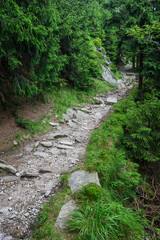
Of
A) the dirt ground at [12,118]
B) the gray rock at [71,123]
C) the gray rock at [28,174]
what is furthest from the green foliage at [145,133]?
the dirt ground at [12,118]

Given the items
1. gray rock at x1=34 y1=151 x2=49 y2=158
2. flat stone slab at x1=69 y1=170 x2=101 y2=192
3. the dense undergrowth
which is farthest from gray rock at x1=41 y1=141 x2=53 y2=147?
flat stone slab at x1=69 y1=170 x2=101 y2=192

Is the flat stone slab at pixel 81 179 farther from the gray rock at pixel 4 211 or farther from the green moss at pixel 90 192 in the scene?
the gray rock at pixel 4 211

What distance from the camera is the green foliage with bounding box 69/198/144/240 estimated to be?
2164 millimetres

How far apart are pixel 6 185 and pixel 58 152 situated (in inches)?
79.1

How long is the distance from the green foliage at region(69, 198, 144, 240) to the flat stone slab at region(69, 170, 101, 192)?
2.44 ft

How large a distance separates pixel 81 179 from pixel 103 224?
131cm

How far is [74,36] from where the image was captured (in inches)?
385

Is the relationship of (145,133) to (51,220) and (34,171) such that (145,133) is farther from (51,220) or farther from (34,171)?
(51,220)

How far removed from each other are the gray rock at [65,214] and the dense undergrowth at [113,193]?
10 centimetres

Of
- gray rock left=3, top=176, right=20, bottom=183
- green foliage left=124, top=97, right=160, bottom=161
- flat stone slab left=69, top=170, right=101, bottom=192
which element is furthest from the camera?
green foliage left=124, top=97, right=160, bottom=161

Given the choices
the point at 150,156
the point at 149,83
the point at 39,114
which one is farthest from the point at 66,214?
the point at 149,83

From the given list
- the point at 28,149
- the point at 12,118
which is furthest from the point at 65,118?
the point at 28,149

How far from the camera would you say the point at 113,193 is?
3.64 m

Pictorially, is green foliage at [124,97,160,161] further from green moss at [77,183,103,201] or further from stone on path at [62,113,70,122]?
stone on path at [62,113,70,122]
